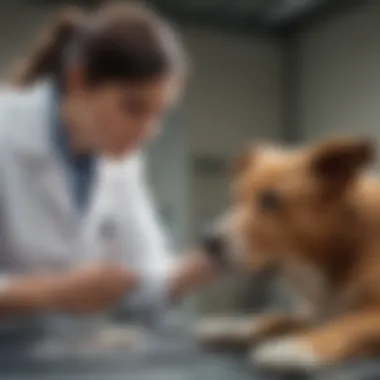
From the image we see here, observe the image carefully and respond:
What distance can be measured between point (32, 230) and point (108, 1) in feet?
0.87

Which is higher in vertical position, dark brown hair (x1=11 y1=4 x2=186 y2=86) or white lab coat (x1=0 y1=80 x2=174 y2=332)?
dark brown hair (x1=11 y1=4 x2=186 y2=86)

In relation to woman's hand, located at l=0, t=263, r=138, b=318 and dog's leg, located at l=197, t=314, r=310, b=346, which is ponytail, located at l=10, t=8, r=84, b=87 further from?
dog's leg, located at l=197, t=314, r=310, b=346

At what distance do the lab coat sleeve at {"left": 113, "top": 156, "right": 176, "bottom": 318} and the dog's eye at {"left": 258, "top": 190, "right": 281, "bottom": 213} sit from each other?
11 centimetres

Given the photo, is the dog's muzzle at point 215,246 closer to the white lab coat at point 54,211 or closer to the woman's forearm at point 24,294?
the white lab coat at point 54,211

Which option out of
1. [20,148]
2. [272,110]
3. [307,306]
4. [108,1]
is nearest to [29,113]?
[20,148]

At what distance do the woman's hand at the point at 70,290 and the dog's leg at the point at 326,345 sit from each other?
0.17 m

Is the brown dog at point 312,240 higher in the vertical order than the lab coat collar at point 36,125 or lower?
lower

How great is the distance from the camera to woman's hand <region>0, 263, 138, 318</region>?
3.26 feet

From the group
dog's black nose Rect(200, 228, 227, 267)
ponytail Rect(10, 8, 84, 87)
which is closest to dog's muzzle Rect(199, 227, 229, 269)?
dog's black nose Rect(200, 228, 227, 267)

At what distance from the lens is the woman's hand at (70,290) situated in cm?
99

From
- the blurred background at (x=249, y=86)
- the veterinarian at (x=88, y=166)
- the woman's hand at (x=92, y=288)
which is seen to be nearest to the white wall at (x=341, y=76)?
the blurred background at (x=249, y=86)

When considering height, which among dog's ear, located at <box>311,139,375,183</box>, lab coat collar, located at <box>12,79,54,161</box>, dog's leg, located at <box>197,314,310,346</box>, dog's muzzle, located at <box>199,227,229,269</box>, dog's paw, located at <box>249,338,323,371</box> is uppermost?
lab coat collar, located at <box>12,79,54,161</box>

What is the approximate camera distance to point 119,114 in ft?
3.46

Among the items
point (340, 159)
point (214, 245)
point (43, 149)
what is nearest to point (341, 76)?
point (340, 159)
